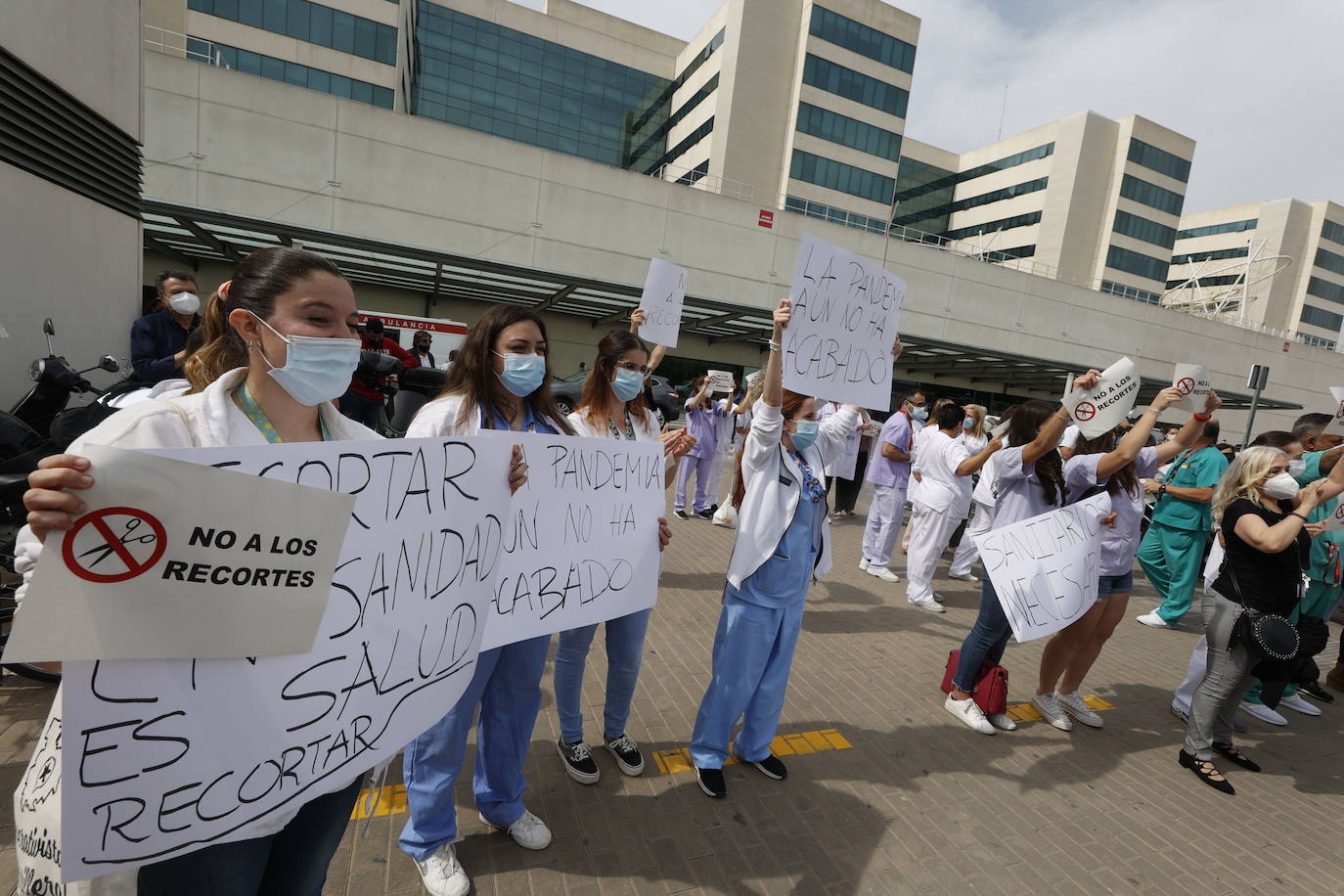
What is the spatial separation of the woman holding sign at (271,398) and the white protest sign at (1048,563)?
11.1ft

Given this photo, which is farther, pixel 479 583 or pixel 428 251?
pixel 428 251

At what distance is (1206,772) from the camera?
3596 mm

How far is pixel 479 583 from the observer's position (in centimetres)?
191

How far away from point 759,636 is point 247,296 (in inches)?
94.8

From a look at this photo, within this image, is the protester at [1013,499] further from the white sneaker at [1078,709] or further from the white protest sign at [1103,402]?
the white sneaker at [1078,709]

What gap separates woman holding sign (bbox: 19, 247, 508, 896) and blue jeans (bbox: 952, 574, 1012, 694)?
3.45 m

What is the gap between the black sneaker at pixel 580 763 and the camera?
9.64ft

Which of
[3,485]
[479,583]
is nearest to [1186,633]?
[479,583]

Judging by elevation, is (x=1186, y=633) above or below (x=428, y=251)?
below

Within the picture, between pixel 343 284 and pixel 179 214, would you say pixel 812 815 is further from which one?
pixel 179 214

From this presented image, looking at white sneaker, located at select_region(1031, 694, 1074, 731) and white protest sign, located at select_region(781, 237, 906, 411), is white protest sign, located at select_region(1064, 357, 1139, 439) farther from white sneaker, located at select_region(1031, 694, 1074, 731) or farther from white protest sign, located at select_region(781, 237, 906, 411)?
white sneaker, located at select_region(1031, 694, 1074, 731)

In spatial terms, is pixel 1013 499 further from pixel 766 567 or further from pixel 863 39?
pixel 863 39

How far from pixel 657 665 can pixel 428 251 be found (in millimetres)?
15886

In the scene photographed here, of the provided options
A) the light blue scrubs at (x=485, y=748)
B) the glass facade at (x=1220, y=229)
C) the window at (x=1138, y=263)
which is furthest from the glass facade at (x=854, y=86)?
the light blue scrubs at (x=485, y=748)
